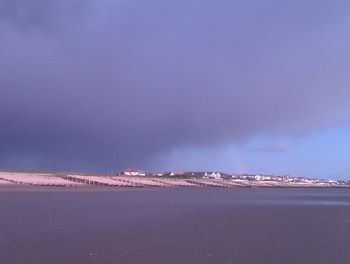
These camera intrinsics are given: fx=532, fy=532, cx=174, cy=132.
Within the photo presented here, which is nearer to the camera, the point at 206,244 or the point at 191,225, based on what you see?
the point at 206,244

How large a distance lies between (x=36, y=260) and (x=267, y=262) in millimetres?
6726

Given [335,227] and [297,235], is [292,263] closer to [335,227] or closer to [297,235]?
[297,235]

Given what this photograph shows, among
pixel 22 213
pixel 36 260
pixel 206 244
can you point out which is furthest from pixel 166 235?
pixel 22 213

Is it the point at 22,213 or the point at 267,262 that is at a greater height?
the point at 22,213

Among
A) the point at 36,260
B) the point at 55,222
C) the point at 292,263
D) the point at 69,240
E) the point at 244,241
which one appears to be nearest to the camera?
the point at 36,260

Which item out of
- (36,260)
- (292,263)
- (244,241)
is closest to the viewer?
(36,260)

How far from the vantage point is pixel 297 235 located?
23.3 m

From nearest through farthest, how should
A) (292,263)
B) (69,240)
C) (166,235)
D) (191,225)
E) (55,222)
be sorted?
1. (292,263)
2. (69,240)
3. (166,235)
4. (55,222)
5. (191,225)

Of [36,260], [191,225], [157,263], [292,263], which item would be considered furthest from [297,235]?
[36,260]

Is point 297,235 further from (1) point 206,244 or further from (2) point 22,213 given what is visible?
(2) point 22,213

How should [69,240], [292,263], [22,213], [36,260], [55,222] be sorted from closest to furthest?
[36,260] < [292,263] < [69,240] < [55,222] < [22,213]

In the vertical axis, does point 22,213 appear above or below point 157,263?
above

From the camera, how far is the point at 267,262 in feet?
52.2

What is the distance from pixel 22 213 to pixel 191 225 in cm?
921
